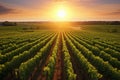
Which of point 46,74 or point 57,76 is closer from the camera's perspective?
point 46,74

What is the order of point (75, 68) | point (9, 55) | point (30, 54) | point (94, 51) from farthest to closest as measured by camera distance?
point (94, 51), point (30, 54), point (9, 55), point (75, 68)

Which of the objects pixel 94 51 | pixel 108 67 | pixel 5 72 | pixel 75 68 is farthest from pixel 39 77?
pixel 94 51

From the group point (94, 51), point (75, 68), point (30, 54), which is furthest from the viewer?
point (94, 51)

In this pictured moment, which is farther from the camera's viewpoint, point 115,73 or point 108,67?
point 108,67

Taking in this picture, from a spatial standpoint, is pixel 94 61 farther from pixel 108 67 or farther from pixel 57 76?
pixel 57 76

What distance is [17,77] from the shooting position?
15.1 meters

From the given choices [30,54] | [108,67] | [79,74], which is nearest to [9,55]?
[30,54]

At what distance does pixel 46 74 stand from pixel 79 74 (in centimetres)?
341

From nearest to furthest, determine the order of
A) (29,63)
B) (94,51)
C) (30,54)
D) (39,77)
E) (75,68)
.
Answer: (39,77) → (29,63) → (75,68) → (30,54) → (94,51)

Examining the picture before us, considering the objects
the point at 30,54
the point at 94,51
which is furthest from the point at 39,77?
the point at 94,51

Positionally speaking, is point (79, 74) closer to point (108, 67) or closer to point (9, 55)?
point (108, 67)

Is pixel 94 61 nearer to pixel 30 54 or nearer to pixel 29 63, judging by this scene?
pixel 29 63

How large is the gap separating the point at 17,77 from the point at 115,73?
7.48m

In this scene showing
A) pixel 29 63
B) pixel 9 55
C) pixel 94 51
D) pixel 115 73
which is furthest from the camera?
pixel 94 51
